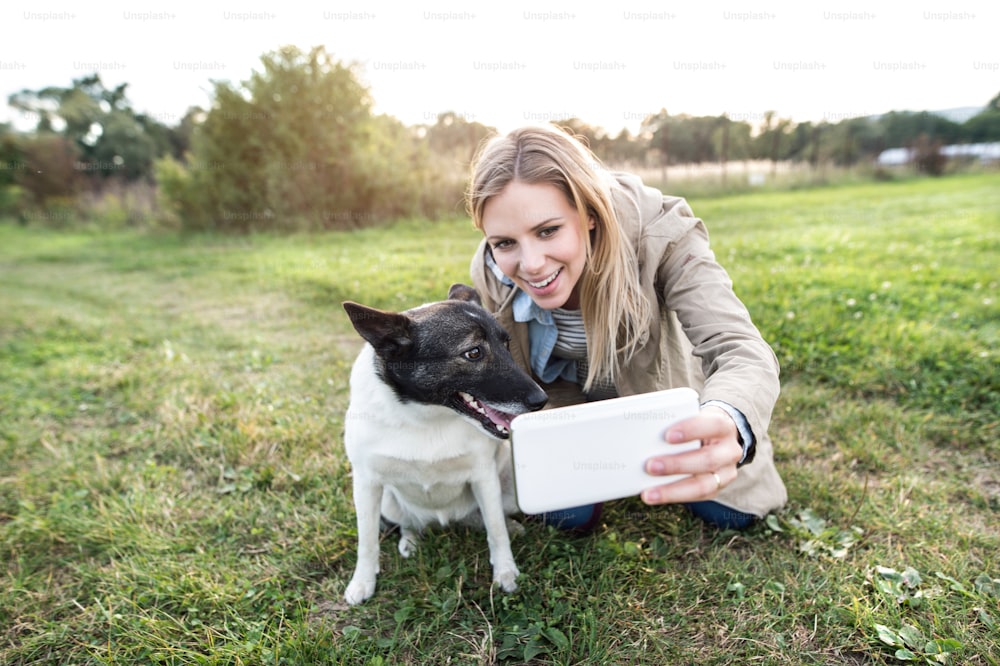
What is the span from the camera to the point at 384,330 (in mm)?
2219

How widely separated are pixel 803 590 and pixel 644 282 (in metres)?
1.32

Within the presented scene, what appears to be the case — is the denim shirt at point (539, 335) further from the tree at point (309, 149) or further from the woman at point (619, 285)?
the tree at point (309, 149)

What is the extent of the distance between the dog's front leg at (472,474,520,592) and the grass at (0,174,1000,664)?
70 millimetres

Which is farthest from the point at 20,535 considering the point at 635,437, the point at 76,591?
the point at 635,437

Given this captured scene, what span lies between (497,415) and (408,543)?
0.84 meters

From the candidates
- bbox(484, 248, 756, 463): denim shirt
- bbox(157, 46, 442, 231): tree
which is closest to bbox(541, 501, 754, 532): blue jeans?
bbox(484, 248, 756, 463): denim shirt

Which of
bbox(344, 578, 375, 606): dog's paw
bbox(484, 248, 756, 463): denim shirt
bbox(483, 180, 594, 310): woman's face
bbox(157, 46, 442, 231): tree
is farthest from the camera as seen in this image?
bbox(157, 46, 442, 231): tree

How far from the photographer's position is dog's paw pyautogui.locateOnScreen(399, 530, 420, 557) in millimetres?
2604

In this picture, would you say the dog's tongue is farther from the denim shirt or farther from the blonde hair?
the denim shirt

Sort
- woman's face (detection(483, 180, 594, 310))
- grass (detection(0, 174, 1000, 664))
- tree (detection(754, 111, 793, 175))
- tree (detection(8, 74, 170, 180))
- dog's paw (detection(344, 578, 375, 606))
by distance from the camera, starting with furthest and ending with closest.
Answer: tree (detection(8, 74, 170, 180)) → tree (detection(754, 111, 793, 175)) → dog's paw (detection(344, 578, 375, 606)) → woman's face (detection(483, 180, 594, 310)) → grass (detection(0, 174, 1000, 664))

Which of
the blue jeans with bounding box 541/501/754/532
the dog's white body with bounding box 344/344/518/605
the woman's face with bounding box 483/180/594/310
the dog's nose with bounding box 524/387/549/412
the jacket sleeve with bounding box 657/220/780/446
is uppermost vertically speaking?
the woman's face with bounding box 483/180/594/310

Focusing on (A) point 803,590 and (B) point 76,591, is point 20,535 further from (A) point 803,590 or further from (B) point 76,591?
(A) point 803,590

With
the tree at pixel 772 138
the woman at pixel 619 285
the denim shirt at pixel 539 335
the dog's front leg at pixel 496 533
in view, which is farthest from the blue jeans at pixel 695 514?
the tree at pixel 772 138

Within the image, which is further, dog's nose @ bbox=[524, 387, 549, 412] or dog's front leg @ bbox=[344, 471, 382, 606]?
dog's front leg @ bbox=[344, 471, 382, 606]
